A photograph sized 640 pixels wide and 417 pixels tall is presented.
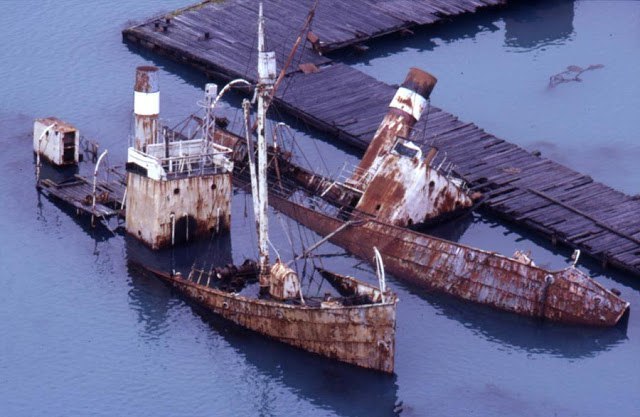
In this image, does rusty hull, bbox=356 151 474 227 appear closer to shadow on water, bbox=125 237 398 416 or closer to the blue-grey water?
the blue-grey water

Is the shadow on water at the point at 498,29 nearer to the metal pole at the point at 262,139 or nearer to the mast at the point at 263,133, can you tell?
the mast at the point at 263,133

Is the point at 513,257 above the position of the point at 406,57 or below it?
below

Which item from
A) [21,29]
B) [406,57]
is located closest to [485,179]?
[406,57]

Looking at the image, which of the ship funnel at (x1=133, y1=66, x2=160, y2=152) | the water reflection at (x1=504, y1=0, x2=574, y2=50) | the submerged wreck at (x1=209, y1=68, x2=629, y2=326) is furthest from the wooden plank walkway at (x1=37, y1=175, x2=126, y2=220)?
the water reflection at (x1=504, y1=0, x2=574, y2=50)

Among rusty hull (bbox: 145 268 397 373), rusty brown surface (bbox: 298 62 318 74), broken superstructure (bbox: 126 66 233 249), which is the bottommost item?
rusty hull (bbox: 145 268 397 373)

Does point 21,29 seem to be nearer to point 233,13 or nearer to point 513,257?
point 233,13
